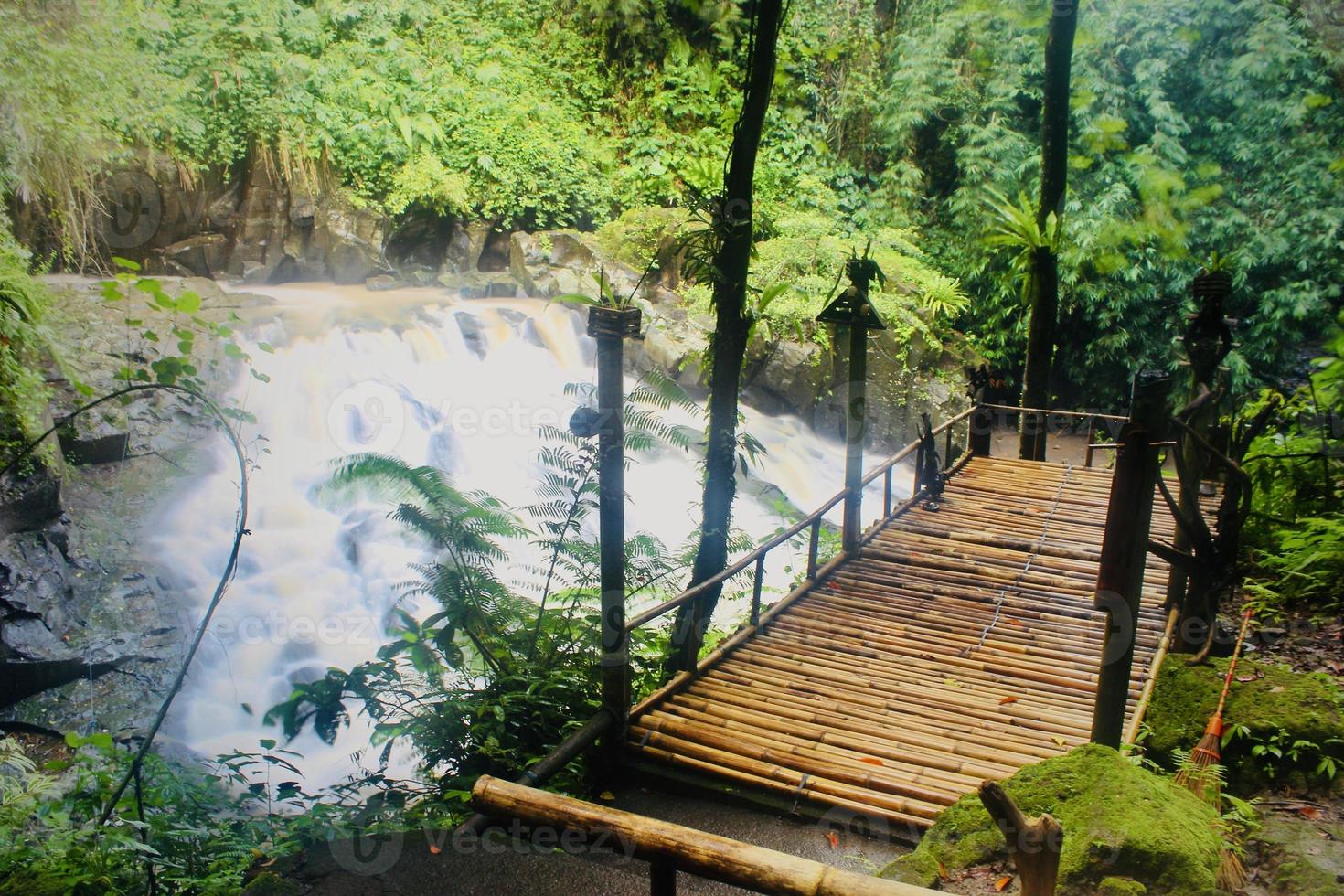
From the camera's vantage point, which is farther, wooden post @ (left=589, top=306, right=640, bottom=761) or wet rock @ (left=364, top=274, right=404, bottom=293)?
wet rock @ (left=364, top=274, right=404, bottom=293)

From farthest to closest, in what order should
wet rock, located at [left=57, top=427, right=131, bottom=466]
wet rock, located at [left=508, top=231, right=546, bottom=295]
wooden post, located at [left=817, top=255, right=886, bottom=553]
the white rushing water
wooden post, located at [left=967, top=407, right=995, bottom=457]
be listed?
1. wet rock, located at [left=508, top=231, right=546, bottom=295]
2. wooden post, located at [left=967, top=407, right=995, bottom=457]
3. wet rock, located at [left=57, top=427, right=131, bottom=466]
4. the white rushing water
5. wooden post, located at [left=817, top=255, right=886, bottom=553]

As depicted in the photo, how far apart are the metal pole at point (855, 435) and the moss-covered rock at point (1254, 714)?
238 cm

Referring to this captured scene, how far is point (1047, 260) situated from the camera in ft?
29.5

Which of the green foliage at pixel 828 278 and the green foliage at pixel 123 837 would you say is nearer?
the green foliage at pixel 123 837

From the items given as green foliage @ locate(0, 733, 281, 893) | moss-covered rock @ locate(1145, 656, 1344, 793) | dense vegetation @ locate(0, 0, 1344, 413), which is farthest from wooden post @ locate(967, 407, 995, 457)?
green foliage @ locate(0, 733, 281, 893)

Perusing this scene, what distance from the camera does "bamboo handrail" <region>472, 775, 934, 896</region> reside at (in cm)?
168

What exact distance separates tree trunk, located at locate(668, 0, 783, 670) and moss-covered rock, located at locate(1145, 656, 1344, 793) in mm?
2199

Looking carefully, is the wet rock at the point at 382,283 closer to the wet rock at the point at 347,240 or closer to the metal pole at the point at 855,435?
the wet rock at the point at 347,240

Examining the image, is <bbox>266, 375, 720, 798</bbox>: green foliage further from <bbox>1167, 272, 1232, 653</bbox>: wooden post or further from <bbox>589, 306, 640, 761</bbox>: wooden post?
<bbox>1167, 272, 1232, 653</bbox>: wooden post

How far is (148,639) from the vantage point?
615cm

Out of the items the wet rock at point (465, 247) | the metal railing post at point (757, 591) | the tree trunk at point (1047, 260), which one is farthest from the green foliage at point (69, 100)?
the tree trunk at point (1047, 260)

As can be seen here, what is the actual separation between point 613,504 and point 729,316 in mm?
1784

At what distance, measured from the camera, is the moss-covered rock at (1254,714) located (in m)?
3.05

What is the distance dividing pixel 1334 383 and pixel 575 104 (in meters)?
9.79
